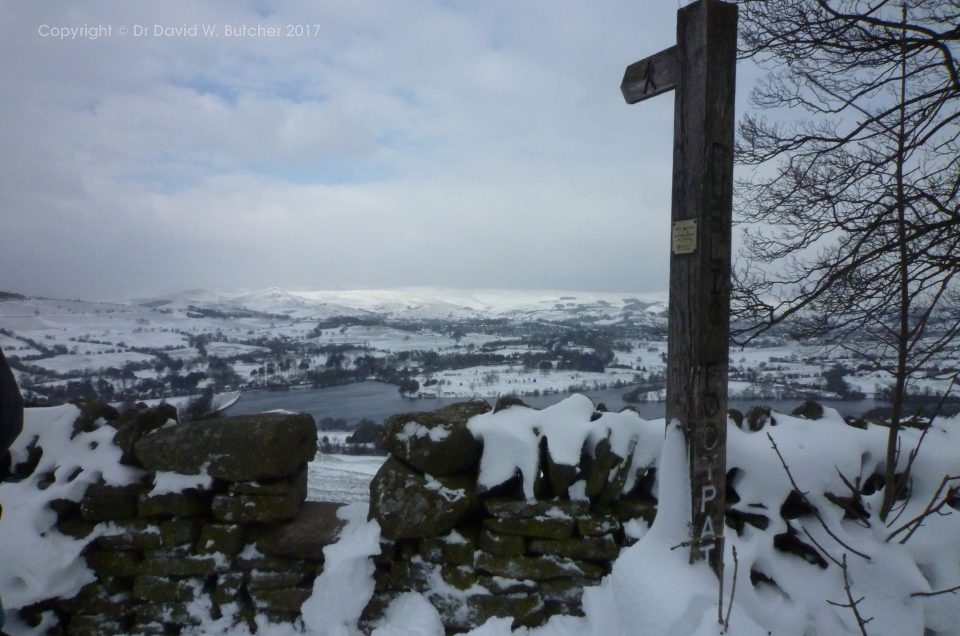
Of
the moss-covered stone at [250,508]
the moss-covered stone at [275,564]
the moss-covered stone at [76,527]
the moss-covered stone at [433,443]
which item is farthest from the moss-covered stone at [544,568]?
the moss-covered stone at [76,527]

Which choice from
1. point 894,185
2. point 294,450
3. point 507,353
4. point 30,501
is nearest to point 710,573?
point 294,450

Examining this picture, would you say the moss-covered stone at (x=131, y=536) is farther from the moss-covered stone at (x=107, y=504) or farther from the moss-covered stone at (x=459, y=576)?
the moss-covered stone at (x=459, y=576)

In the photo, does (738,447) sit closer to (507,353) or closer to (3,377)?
(3,377)

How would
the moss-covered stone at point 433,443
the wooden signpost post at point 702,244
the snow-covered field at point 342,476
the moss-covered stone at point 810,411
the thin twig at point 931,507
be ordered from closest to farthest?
the thin twig at point 931,507 → the wooden signpost post at point 702,244 → the moss-covered stone at point 433,443 → the moss-covered stone at point 810,411 → the snow-covered field at point 342,476

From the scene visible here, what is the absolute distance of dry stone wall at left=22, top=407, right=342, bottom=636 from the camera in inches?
140

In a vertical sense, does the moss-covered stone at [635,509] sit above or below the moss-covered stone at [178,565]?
above

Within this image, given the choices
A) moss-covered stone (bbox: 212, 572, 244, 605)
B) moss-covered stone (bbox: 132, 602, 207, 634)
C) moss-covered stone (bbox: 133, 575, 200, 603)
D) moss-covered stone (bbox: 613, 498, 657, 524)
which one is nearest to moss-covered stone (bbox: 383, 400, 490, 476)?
moss-covered stone (bbox: 613, 498, 657, 524)

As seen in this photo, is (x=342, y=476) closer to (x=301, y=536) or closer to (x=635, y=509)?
(x=301, y=536)

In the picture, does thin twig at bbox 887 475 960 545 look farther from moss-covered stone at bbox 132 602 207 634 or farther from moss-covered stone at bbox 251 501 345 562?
moss-covered stone at bbox 132 602 207 634

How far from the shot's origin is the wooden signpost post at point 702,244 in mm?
2246

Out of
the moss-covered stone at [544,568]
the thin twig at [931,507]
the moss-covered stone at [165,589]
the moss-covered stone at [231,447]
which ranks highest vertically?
the thin twig at [931,507]

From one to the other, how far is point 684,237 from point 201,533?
3.63 meters

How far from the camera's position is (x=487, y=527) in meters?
3.37

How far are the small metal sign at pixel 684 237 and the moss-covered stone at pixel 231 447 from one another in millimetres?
2750
